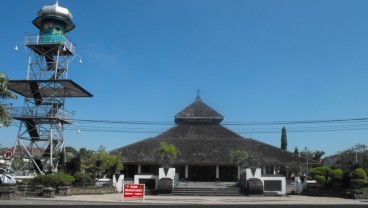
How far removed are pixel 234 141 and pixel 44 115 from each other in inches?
778

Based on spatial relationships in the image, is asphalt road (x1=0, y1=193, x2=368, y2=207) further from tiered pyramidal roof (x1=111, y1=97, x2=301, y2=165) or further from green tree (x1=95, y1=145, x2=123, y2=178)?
tiered pyramidal roof (x1=111, y1=97, x2=301, y2=165)

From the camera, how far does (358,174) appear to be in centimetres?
2395

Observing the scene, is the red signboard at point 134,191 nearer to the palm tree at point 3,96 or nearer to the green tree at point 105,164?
the palm tree at point 3,96

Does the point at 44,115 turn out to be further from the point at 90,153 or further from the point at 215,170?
the point at 215,170

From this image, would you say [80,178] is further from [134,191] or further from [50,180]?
[134,191]

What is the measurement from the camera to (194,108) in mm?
48625

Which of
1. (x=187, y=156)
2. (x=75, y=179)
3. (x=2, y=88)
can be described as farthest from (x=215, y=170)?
(x=2, y=88)

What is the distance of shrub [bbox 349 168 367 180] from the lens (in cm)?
2388

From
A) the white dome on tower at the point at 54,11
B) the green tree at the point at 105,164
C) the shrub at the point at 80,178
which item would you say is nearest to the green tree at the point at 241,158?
the green tree at the point at 105,164

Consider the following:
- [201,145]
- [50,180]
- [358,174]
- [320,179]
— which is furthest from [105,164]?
[358,174]

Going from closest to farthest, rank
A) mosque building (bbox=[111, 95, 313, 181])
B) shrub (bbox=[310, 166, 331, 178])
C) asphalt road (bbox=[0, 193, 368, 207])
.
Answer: asphalt road (bbox=[0, 193, 368, 207]), shrub (bbox=[310, 166, 331, 178]), mosque building (bbox=[111, 95, 313, 181])

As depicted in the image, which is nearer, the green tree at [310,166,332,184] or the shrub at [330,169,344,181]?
the shrub at [330,169,344,181]

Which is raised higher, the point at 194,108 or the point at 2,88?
the point at 194,108

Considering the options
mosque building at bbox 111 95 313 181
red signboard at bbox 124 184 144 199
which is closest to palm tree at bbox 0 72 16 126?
red signboard at bbox 124 184 144 199
